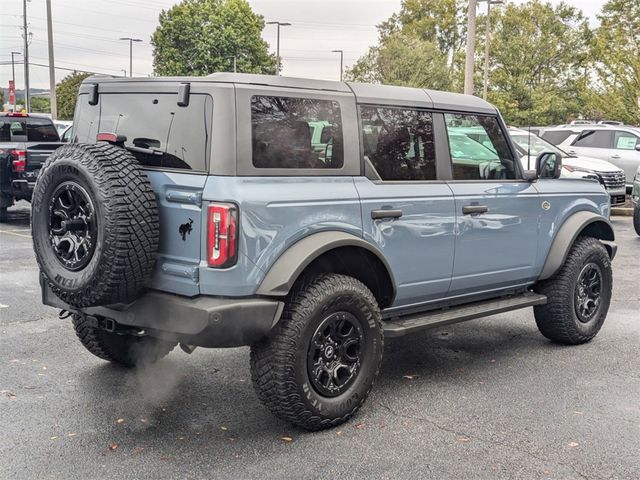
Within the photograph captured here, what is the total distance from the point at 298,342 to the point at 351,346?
0.48m

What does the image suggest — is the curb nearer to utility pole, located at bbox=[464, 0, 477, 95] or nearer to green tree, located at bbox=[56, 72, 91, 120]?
utility pole, located at bbox=[464, 0, 477, 95]

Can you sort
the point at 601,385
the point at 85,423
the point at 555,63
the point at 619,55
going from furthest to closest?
the point at 555,63 < the point at 619,55 < the point at 601,385 < the point at 85,423

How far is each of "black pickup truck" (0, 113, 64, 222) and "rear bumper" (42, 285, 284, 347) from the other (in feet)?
30.8

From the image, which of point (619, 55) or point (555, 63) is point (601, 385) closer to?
point (619, 55)

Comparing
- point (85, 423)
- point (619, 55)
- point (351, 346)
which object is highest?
point (619, 55)

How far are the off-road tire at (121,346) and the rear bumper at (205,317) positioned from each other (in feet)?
3.26

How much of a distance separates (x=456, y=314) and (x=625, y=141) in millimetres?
13625

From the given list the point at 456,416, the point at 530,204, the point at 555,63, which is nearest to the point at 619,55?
the point at 555,63

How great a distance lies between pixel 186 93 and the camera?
3723 mm

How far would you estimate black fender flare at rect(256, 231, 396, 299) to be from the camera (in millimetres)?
3650

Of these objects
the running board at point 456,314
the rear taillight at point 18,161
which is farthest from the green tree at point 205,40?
the running board at point 456,314

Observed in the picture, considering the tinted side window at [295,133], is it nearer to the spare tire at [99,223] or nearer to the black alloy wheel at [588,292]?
the spare tire at [99,223]

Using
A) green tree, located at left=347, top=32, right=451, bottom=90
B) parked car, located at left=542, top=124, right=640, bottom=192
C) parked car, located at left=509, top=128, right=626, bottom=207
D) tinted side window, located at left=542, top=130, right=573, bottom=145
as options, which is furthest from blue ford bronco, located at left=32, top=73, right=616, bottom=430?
green tree, located at left=347, top=32, right=451, bottom=90

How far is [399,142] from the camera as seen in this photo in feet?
15.0
